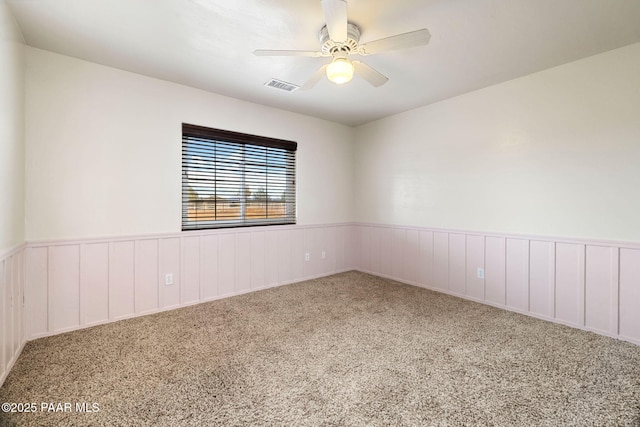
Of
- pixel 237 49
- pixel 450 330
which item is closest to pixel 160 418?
pixel 450 330

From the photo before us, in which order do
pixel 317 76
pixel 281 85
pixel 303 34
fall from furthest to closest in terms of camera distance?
1. pixel 281 85
2. pixel 317 76
3. pixel 303 34

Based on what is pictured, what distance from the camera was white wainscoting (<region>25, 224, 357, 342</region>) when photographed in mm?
2576

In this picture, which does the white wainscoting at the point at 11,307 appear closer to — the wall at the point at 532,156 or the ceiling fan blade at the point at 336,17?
the ceiling fan blade at the point at 336,17

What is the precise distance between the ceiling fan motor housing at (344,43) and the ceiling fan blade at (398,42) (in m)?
0.15

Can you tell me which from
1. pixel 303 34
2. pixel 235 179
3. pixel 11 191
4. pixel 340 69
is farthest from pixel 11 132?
pixel 340 69

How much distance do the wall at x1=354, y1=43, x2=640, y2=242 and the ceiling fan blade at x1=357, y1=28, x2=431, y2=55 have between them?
77.4 inches

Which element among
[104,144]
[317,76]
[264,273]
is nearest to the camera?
[317,76]

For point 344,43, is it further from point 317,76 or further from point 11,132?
point 11,132

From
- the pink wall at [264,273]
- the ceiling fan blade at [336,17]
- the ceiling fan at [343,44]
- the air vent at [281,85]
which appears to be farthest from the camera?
the air vent at [281,85]

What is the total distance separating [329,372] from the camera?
2.02 metres

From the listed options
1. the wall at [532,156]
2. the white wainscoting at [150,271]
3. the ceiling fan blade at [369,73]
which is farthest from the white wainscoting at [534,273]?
the ceiling fan blade at [369,73]

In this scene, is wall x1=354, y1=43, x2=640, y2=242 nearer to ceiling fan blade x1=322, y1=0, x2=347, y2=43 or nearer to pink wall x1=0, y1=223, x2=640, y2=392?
pink wall x1=0, y1=223, x2=640, y2=392

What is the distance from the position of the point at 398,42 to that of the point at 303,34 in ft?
2.64

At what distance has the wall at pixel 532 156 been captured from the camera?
254 centimetres
